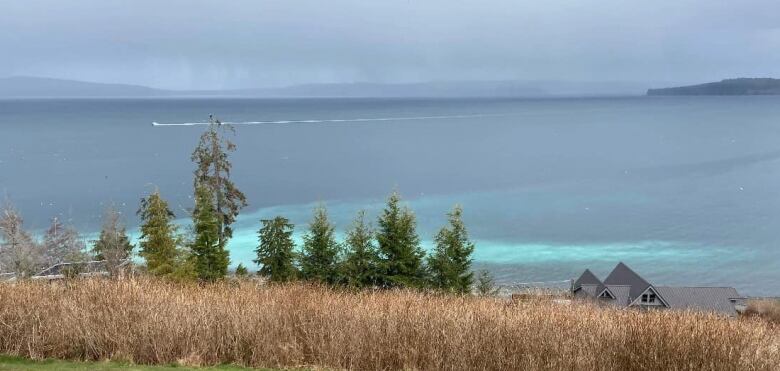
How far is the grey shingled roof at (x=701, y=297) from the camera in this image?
3005 cm

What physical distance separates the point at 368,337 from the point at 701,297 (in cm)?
2625

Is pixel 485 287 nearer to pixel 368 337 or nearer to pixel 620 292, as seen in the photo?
pixel 620 292

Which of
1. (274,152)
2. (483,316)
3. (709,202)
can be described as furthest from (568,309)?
(274,152)

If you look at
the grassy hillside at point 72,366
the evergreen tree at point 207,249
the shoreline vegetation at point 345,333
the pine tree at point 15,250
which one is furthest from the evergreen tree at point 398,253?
the grassy hillside at point 72,366

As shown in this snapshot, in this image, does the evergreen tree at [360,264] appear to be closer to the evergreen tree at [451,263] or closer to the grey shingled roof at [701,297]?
the evergreen tree at [451,263]

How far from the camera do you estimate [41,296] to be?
1029 centimetres

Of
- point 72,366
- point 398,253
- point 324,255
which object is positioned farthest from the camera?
point 324,255

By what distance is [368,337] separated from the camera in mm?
9383

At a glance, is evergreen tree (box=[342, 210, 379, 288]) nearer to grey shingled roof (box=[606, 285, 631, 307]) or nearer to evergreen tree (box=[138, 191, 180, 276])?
evergreen tree (box=[138, 191, 180, 276])

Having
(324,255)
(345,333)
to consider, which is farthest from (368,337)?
(324,255)

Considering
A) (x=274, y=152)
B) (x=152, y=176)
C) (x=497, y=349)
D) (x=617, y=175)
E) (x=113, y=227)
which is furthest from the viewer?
(x=274, y=152)

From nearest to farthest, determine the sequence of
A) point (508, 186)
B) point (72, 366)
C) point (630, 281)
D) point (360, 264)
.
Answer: point (72, 366) → point (360, 264) → point (630, 281) → point (508, 186)

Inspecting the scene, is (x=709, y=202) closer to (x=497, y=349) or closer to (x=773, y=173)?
(x=773, y=173)

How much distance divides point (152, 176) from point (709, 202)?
49649 mm
